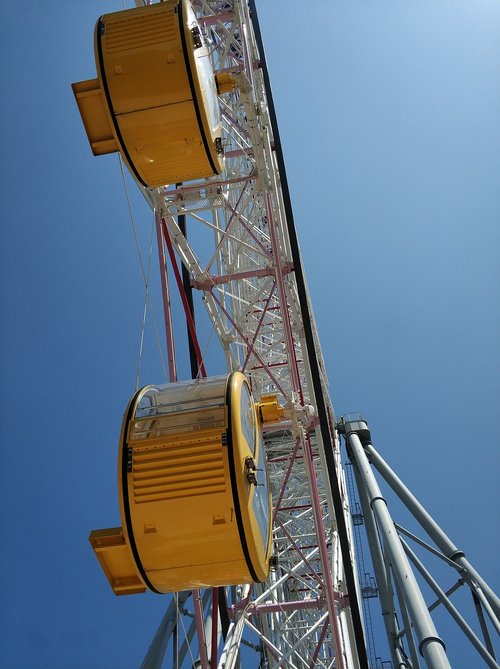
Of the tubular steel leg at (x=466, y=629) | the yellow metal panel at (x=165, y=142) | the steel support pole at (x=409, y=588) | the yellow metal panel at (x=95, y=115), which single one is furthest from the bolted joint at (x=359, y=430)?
the yellow metal panel at (x=95, y=115)

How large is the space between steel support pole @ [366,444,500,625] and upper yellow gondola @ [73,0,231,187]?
1090 cm

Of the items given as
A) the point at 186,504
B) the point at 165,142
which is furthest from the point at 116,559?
the point at 165,142

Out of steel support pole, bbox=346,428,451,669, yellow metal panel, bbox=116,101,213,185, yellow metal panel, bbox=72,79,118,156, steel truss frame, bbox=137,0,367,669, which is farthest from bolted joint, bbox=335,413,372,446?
yellow metal panel, bbox=72,79,118,156

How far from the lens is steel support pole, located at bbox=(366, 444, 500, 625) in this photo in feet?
47.8

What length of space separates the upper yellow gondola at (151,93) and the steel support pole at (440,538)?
10902 millimetres

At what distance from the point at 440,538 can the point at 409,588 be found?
5.04 meters

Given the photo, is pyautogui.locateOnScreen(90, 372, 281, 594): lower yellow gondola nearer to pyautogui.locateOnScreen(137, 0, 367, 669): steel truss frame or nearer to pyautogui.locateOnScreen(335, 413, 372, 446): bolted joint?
A: pyautogui.locateOnScreen(137, 0, 367, 669): steel truss frame

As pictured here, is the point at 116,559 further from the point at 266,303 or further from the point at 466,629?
the point at 466,629

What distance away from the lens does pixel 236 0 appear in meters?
14.1

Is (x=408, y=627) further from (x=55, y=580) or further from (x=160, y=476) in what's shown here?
(x=55, y=580)

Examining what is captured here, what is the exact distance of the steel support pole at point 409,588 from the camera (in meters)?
9.56

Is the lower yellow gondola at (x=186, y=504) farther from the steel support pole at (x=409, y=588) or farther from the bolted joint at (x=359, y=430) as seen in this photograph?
the bolted joint at (x=359, y=430)

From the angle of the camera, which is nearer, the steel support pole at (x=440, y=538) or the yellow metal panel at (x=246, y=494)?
the yellow metal panel at (x=246, y=494)

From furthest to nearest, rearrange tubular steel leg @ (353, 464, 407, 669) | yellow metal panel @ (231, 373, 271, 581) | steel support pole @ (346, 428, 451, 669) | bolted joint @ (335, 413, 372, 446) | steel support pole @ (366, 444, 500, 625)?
bolted joint @ (335, 413, 372, 446)
steel support pole @ (366, 444, 500, 625)
tubular steel leg @ (353, 464, 407, 669)
steel support pole @ (346, 428, 451, 669)
yellow metal panel @ (231, 373, 271, 581)
